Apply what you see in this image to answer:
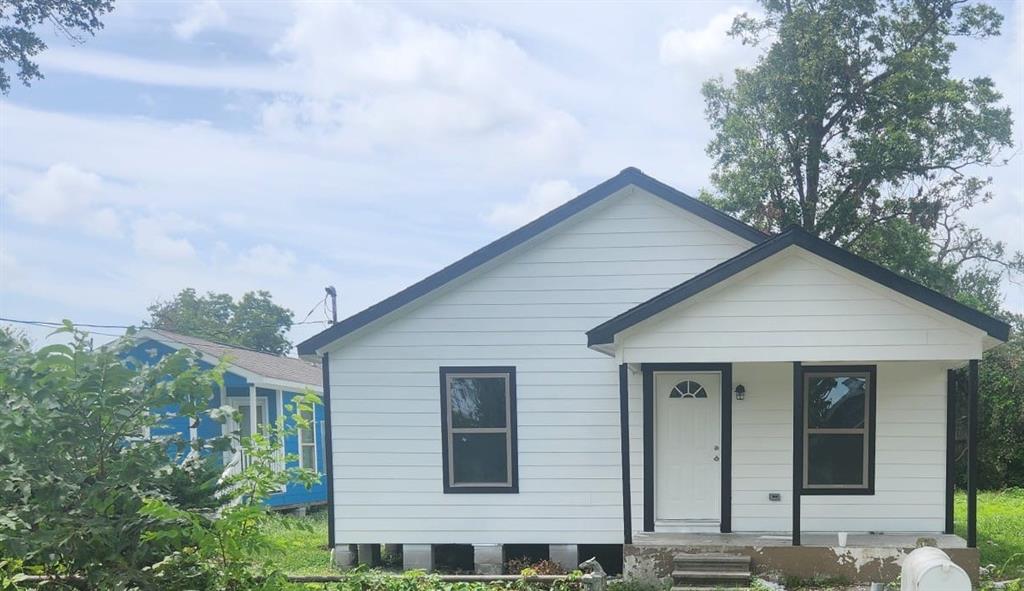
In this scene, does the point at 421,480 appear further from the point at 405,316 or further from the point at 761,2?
the point at 761,2

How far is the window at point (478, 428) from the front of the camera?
9.23m

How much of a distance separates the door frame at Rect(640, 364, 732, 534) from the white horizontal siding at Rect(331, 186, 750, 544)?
709mm

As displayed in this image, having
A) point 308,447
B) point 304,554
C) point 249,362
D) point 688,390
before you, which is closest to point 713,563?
point 688,390

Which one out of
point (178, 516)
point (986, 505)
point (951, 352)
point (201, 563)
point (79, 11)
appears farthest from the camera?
point (986, 505)

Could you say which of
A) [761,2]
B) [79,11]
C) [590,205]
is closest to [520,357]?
→ [590,205]

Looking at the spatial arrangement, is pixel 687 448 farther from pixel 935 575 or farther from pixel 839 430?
pixel 935 575

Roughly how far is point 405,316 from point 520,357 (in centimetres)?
164

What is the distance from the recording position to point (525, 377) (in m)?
9.24

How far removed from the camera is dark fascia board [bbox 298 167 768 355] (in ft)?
30.2

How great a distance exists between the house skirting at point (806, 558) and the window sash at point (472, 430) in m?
1.98

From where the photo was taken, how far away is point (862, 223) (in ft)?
55.0

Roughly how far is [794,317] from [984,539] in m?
5.63

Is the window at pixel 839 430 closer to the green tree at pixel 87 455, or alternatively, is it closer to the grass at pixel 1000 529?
the grass at pixel 1000 529

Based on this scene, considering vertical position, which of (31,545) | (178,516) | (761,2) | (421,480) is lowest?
(421,480)
